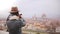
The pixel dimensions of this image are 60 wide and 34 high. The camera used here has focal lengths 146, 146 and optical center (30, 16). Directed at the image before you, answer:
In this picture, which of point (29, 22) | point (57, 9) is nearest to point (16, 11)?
point (29, 22)

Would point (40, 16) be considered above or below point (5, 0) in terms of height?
below

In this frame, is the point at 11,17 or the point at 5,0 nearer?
the point at 11,17

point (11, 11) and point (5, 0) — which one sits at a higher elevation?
point (5, 0)

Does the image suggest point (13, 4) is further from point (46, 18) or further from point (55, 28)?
point (55, 28)

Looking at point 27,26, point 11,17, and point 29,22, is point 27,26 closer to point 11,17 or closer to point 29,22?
point 29,22

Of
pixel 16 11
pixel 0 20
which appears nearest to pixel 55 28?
pixel 16 11

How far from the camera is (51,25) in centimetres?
201

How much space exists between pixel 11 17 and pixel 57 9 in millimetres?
641

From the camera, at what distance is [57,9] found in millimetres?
2020

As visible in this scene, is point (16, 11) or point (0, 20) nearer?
point (16, 11)

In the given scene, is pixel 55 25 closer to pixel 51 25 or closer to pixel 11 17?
pixel 51 25

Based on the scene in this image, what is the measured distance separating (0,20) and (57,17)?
2.63 feet

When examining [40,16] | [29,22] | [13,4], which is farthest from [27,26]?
[13,4]

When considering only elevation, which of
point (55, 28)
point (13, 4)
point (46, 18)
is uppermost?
point (13, 4)
